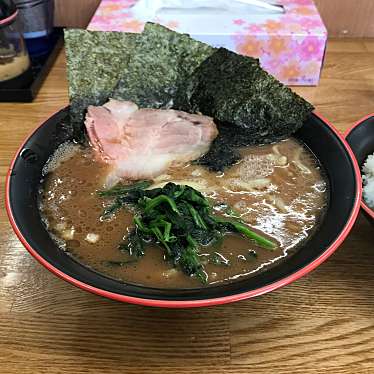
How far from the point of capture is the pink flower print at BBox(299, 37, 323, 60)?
151cm

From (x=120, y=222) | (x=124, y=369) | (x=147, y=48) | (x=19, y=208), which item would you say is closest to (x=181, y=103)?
(x=147, y=48)

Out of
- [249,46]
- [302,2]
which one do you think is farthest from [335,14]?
[249,46]

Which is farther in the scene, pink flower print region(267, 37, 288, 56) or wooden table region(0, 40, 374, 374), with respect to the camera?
pink flower print region(267, 37, 288, 56)

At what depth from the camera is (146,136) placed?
44.9 inches

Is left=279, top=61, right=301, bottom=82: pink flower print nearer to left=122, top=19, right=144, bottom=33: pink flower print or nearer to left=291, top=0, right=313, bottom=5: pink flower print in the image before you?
left=291, top=0, right=313, bottom=5: pink flower print

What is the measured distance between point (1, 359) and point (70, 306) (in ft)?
0.51

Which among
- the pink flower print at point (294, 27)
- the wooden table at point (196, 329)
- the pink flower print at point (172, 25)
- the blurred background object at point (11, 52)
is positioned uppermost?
the pink flower print at point (294, 27)

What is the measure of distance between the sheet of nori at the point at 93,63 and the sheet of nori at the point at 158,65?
2 centimetres

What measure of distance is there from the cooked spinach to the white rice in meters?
A: 0.28

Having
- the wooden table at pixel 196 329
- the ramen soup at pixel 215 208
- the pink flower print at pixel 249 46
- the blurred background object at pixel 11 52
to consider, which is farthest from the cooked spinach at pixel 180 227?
the blurred background object at pixel 11 52

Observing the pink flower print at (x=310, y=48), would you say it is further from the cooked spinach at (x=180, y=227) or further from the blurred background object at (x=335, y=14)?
the cooked spinach at (x=180, y=227)

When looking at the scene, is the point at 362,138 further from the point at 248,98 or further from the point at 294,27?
the point at 294,27

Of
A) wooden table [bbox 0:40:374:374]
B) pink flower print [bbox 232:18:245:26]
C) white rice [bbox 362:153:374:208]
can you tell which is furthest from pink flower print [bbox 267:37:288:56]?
wooden table [bbox 0:40:374:374]

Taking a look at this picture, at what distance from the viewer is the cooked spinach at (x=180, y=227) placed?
2.84 feet
